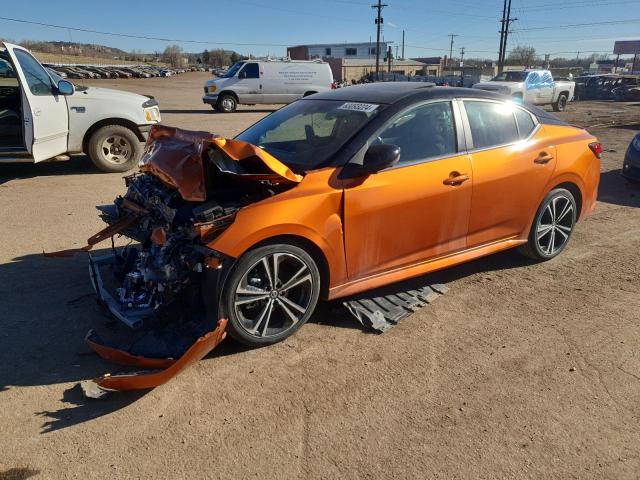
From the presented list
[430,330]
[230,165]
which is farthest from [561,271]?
[230,165]

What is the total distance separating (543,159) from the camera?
15.0 feet

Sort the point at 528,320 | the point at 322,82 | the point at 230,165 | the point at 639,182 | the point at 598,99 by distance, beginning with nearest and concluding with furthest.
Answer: the point at 230,165 < the point at 528,320 < the point at 639,182 < the point at 322,82 < the point at 598,99

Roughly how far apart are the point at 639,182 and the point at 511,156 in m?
5.06

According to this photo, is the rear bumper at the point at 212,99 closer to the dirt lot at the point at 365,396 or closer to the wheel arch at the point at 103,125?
the wheel arch at the point at 103,125

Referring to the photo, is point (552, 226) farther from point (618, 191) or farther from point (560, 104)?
point (560, 104)

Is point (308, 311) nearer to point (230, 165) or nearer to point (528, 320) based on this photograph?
point (230, 165)

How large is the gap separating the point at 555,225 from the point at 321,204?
2.78 metres

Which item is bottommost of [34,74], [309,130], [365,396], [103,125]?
[365,396]

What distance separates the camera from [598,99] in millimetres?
33656

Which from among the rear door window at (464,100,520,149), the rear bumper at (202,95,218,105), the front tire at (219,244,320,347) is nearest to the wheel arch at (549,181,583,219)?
the rear door window at (464,100,520,149)

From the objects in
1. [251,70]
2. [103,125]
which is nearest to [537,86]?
[251,70]

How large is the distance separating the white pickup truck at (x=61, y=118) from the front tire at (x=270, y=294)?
234 inches

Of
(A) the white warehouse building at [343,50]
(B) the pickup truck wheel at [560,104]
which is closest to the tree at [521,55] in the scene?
(A) the white warehouse building at [343,50]

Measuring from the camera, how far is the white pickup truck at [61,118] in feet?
24.5
